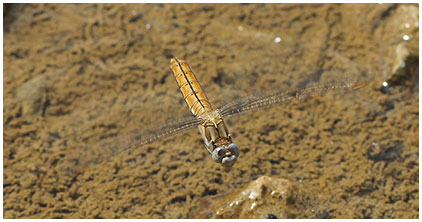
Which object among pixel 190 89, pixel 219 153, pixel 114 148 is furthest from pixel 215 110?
pixel 114 148

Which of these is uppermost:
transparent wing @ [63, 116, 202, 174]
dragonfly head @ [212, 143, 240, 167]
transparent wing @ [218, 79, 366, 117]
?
transparent wing @ [218, 79, 366, 117]

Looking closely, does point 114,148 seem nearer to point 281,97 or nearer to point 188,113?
point 188,113

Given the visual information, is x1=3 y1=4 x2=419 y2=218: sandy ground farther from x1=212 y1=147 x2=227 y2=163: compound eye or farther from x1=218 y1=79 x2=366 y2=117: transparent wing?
x1=212 y1=147 x2=227 y2=163: compound eye

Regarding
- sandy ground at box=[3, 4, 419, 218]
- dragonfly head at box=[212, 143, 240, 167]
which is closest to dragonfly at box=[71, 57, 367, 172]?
dragonfly head at box=[212, 143, 240, 167]

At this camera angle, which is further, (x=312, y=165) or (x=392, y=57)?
(x=392, y=57)

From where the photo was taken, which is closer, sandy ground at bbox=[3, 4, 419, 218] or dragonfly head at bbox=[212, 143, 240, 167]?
dragonfly head at bbox=[212, 143, 240, 167]

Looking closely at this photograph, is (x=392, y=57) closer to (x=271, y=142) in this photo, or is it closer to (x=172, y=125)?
(x=271, y=142)

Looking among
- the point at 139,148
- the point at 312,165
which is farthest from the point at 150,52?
the point at 312,165
